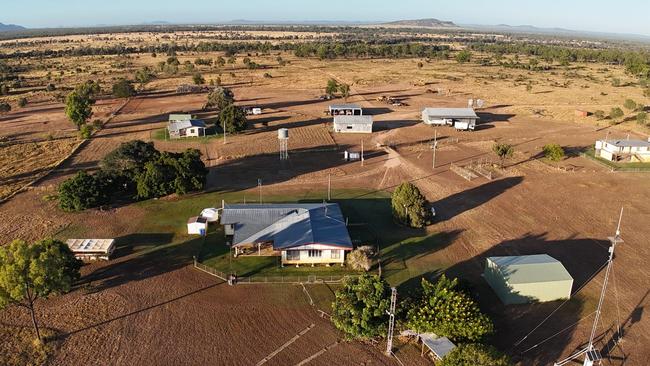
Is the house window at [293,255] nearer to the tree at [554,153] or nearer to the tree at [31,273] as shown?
the tree at [31,273]

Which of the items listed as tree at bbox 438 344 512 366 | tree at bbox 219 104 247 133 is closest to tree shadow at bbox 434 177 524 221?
tree at bbox 438 344 512 366

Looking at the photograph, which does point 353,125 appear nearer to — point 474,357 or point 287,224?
point 287,224

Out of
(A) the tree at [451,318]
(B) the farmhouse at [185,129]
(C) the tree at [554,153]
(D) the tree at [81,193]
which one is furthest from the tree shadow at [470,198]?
(B) the farmhouse at [185,129]

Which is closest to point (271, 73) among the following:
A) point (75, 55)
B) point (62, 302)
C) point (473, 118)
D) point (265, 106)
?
point (265, 106)

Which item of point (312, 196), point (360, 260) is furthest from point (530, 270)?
point (312, 196)

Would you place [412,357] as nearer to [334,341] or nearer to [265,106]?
[334,341]
